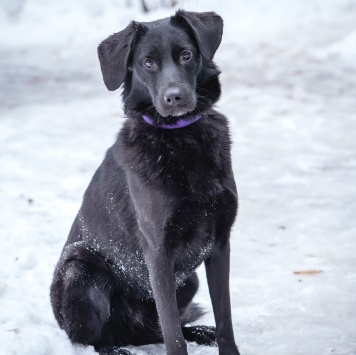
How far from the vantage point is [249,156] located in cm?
642

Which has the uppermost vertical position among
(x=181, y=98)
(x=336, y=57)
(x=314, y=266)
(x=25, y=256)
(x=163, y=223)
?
(x=181, y=98)

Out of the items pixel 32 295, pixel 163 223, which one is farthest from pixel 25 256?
pixel 163 223

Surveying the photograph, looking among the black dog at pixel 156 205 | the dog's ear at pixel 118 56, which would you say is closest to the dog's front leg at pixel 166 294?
the black dog at pixel 156 205

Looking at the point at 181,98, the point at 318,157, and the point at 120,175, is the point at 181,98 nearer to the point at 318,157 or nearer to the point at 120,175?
the point at 120,175

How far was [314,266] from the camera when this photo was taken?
4375mm

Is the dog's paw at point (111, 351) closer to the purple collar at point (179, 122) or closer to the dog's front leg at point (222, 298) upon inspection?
the dog's front leg at point (222, 298)

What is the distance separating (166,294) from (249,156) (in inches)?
136

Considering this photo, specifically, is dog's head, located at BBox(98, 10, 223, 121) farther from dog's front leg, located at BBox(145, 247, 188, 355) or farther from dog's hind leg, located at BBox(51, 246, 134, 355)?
dog's hind leg, located at BBox(51, 246, 134, 355)

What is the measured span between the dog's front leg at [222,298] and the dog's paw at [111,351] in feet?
1.50

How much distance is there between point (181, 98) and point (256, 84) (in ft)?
18.2

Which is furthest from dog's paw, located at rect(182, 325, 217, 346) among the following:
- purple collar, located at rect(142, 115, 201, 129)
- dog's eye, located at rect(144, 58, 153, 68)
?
dog's eye, located at rect(144, 58, 153, 68)

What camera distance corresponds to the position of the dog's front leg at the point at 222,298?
3309mm

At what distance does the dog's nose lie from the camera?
3.05 metres

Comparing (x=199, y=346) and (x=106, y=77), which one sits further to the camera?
(x=199, y=346)
